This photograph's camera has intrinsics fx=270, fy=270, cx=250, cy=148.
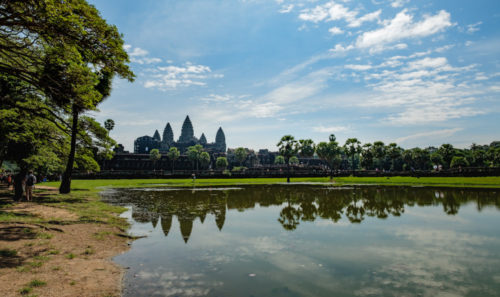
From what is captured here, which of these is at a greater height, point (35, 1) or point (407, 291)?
point (35, 1)

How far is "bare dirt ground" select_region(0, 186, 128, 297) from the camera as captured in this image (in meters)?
5.27

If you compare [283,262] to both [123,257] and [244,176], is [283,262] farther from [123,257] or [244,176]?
[244,176]

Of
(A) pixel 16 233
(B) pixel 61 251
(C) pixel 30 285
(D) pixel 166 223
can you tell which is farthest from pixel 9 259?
(D) pixel 166 223

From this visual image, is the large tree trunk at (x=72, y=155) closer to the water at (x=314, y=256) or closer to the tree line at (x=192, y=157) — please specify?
the water at (x=314, y=256)

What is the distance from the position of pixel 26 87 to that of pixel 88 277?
15.5 m

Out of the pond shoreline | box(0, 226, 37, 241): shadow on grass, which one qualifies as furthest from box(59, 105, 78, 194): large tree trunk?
box(0, 226, 37, 241): shadow on grass

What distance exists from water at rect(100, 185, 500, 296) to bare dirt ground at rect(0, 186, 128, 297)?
1.79ft

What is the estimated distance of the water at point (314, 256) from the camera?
5542 mm

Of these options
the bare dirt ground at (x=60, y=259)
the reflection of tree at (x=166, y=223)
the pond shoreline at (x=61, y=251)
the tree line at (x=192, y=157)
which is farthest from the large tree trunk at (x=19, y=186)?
the tree line at (x=192, y=157)

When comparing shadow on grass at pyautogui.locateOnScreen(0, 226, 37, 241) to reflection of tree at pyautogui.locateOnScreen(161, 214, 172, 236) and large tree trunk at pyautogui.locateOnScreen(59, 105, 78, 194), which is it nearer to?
reflection of tree at pyautogui.locateOnScreen(161, 214, 172, 236)

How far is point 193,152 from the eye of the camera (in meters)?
114

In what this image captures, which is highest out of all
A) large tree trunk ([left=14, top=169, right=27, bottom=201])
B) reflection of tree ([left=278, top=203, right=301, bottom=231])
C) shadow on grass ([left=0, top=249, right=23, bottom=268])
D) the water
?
large tree trunk ([left=14, top=169, right=27, bottom=201])

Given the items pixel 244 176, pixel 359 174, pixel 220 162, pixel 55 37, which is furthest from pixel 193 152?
pixel 55 37

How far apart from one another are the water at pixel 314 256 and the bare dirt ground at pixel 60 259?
21.4 inches
